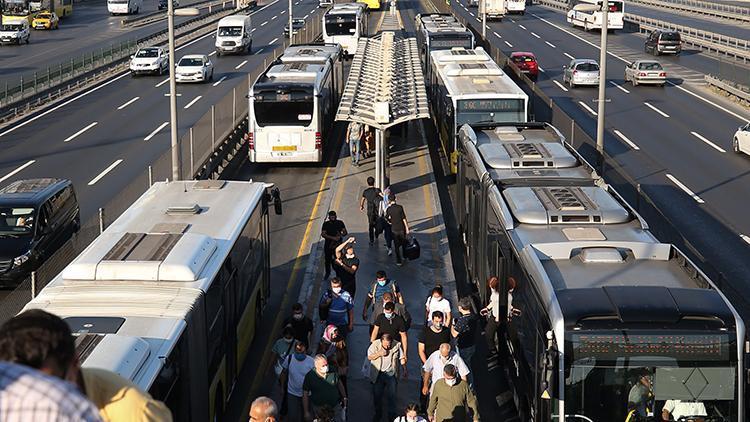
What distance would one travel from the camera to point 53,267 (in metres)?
16.9

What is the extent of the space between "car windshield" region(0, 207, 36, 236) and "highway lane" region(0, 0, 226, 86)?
32073mm

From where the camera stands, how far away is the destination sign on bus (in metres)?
10.2

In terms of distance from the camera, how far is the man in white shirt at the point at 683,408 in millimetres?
10203

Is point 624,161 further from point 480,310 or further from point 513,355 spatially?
point 513,355

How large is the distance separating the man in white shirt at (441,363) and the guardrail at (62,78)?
3240cm

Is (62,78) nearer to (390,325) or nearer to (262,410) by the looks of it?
(390,325)

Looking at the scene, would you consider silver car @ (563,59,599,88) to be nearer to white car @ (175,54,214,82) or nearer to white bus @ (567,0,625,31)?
white car @ (175,54,214,82)

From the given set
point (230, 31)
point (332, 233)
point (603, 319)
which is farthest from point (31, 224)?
point (230, 31)

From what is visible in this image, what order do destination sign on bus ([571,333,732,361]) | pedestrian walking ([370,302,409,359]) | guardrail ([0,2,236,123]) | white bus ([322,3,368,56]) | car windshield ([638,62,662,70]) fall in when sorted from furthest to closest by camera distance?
white bus ([322,3,368,56]) < car windshield ([638,62,662,70]) < guardrail ([0,2,236,123]) < pedestrian walking ([370,302,409,359]) < destination sign on bus ([571,333,732,361])

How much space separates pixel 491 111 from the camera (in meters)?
28.6

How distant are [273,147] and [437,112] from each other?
6624mm

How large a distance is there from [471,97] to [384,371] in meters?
16.2

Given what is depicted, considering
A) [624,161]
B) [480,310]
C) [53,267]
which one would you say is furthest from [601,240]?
[624,161]

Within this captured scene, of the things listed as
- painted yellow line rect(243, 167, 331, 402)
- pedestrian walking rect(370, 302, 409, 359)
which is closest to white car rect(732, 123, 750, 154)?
painted yellow line rect(243, 167, 331, 402)
